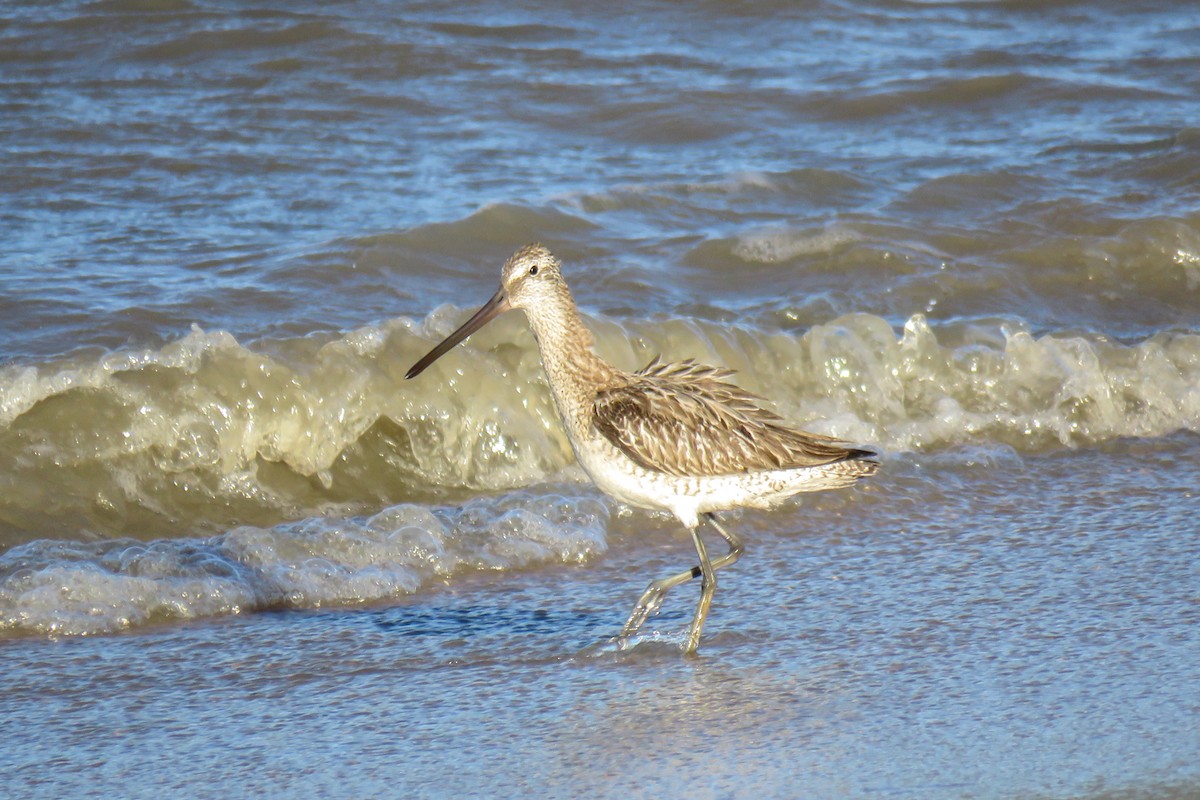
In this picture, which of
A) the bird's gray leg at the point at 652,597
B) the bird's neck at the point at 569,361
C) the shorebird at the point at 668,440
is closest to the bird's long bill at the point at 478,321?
the shorebird at the point at 668,440

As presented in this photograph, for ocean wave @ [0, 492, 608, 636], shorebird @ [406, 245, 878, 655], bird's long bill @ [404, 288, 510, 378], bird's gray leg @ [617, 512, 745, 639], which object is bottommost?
ocean wave @ [0, 492, 608, 636]

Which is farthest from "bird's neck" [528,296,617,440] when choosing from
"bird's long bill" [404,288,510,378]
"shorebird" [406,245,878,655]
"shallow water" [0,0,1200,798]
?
"shallow water" [0,0,1200,798]

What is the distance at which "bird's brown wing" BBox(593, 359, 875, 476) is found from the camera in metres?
5.29

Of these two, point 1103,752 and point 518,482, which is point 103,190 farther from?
point 1103,752

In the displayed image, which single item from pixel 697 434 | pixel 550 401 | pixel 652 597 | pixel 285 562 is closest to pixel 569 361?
pixel 697 434

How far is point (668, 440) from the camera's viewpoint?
5.30 metres

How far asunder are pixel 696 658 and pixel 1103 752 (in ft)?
4.65

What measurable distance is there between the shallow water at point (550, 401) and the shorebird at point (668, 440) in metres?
0.49

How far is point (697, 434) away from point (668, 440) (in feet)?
0.43

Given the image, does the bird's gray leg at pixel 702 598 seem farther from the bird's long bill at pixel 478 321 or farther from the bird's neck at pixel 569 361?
the bird's long bill at pixel 478 321

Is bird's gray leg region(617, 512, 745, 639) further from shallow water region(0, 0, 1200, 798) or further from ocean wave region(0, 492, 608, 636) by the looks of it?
ocean wave region(0, 492, 608, 636)

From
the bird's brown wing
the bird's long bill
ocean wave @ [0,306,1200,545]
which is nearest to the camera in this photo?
the bird's brown wing

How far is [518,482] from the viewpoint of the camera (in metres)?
7.36

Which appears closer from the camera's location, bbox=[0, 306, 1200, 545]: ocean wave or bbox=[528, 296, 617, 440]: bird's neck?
bbox=[528, 296, 617, 440]: bird's neck
